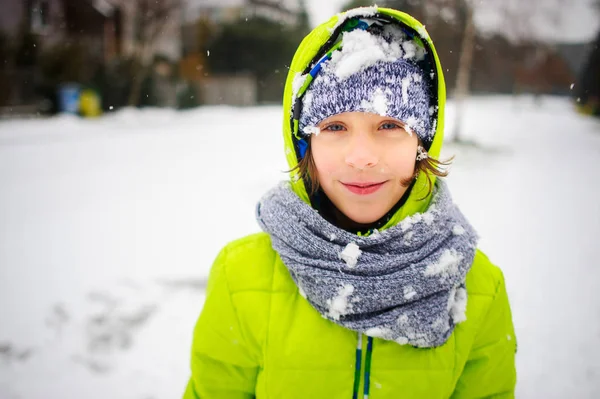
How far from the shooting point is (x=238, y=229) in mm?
4148

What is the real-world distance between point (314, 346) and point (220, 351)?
0.28 m

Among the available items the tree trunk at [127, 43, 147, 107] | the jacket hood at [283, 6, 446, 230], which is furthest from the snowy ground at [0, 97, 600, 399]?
the tree trunk at [127, 43, 147, 107]

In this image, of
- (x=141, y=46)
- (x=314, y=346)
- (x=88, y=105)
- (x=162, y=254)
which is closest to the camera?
(x=314, y=346)

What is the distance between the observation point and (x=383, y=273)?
1.07 metres

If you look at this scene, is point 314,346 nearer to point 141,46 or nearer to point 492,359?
point 492,359

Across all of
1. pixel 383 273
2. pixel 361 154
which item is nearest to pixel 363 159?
pixel 361 154

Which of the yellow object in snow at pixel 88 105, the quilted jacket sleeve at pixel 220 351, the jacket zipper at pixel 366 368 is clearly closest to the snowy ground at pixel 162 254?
the quilted jacket sleeve at pixel 220 351

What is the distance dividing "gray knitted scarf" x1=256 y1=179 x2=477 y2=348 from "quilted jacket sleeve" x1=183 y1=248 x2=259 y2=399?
0.22 meters

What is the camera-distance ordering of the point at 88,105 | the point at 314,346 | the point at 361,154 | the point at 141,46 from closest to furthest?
the point at 361,154, the point at 314,346, the point at 88,105, the point at 141,46

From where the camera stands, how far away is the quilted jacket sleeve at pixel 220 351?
110cm

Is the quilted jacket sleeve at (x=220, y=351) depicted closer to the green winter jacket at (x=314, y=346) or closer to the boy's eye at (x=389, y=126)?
the green winter jacket at (x=314, y=346)

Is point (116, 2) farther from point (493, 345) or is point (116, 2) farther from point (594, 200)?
point (493, 345)

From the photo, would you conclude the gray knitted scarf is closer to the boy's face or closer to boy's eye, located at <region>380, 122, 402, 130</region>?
the boy's face

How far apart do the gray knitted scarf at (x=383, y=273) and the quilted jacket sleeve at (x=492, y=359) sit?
0.12 meters
